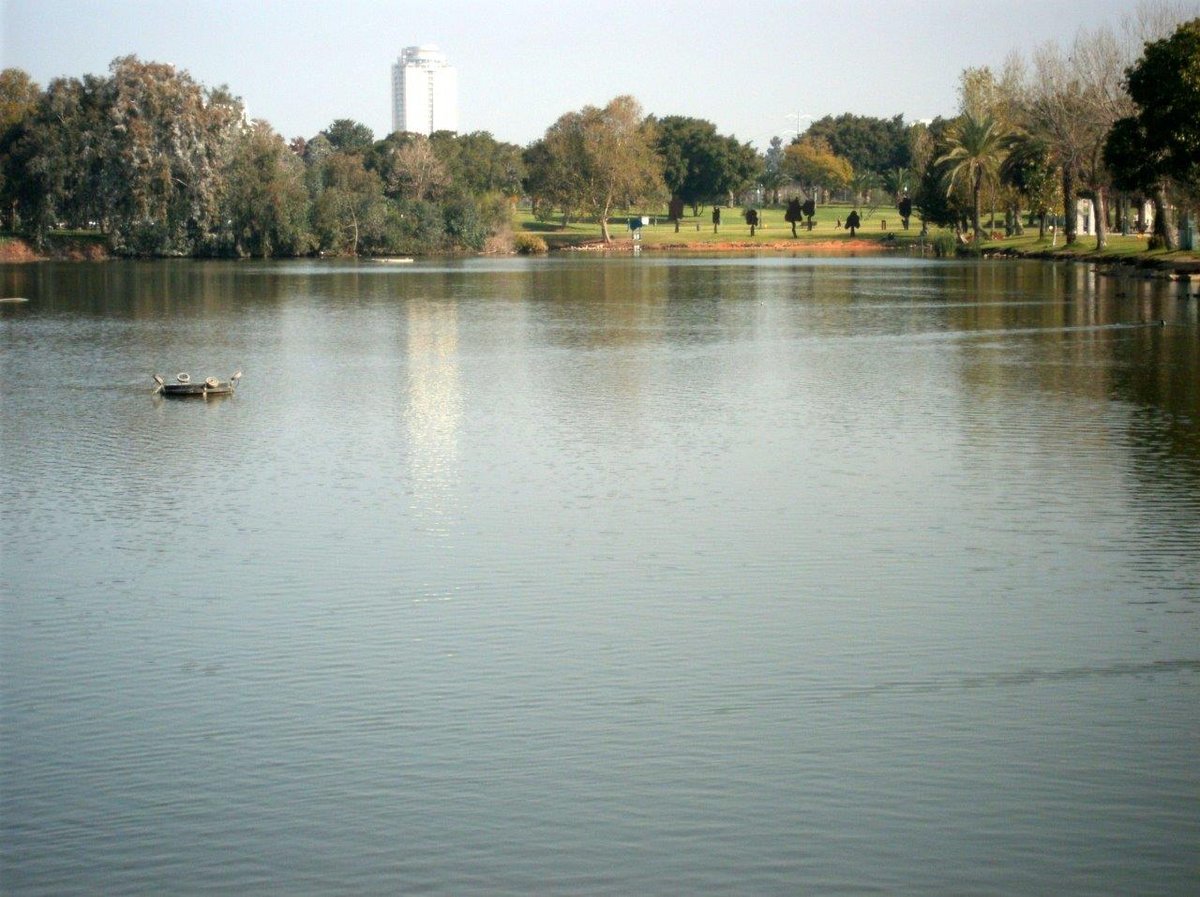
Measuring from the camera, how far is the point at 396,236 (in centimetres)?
11312

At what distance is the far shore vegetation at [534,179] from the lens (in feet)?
238

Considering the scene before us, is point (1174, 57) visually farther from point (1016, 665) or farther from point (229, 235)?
point (229, 235)

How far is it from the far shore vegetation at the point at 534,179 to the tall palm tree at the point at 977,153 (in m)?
0.13

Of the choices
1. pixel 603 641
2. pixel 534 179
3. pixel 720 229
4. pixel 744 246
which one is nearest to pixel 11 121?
pixel 534 179

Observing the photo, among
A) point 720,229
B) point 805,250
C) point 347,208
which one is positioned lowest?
point 805,250

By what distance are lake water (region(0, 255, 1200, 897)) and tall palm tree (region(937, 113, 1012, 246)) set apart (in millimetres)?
73192

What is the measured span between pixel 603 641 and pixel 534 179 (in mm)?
126403

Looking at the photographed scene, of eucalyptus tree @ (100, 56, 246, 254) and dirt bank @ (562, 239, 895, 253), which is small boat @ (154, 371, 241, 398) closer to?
eucalyptus tree @ (100, 56, 246, 254)

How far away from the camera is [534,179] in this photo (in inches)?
5359

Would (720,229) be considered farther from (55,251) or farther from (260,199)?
(55,251)

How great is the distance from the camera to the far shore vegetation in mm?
72413

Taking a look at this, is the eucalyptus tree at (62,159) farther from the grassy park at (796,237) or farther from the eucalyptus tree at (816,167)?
the eucalyptus tree at (816,167)

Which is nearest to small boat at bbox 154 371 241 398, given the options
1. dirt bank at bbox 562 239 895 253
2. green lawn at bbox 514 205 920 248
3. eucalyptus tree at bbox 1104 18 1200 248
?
eucalyptus tree at bbox 1104 18 1200 248

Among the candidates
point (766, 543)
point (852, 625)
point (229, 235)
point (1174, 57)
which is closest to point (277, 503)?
point (766, 543)
